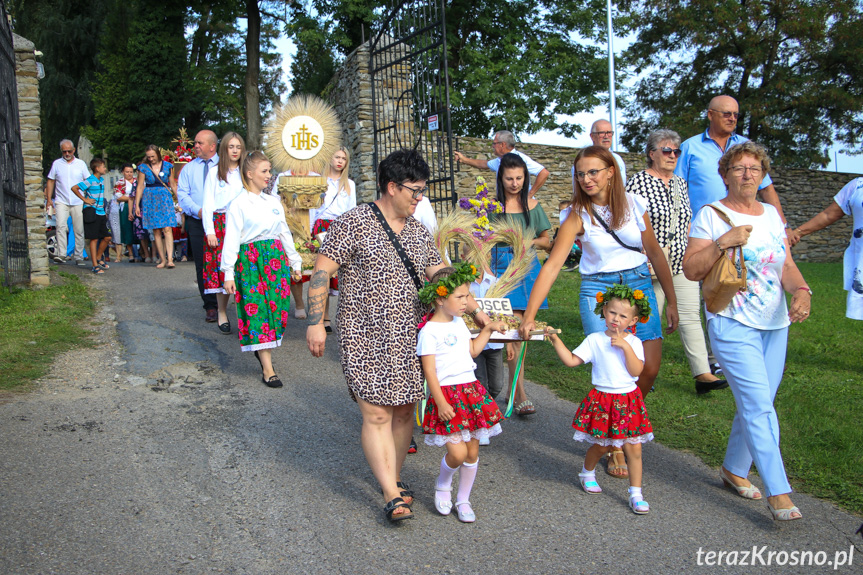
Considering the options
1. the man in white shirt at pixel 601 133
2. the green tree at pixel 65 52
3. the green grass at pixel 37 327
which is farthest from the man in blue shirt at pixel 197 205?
the green tree at pixel 65 52

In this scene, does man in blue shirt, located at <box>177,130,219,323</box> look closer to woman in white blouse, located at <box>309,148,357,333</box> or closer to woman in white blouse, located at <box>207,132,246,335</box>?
woman in white blouse, located at <box>207,132,246,335</box>

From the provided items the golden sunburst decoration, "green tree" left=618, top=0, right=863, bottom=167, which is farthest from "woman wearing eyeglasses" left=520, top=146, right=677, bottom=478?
"green tree" left=618, top=0, right=863, bottom=167

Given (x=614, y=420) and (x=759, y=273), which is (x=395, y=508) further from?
(x=759, y=273)

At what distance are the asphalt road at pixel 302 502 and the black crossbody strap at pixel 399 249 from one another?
4.03 feet

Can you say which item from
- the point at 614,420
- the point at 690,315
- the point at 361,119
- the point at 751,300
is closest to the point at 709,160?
the point at 690,315

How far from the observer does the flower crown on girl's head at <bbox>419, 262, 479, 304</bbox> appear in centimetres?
355

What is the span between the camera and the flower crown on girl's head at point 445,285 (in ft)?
11.7

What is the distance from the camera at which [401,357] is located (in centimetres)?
362

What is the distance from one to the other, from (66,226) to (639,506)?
41.0 feet

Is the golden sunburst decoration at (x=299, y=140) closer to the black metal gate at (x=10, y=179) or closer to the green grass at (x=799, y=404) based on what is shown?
the green grass at (x=799, y=404)

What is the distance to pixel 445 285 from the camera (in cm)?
356

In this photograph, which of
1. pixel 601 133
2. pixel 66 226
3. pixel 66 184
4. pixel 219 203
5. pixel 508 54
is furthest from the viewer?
pixel 508 54

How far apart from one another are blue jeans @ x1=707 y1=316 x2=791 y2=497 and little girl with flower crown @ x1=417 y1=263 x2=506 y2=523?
1.24 m

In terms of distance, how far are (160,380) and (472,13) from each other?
19493mm
